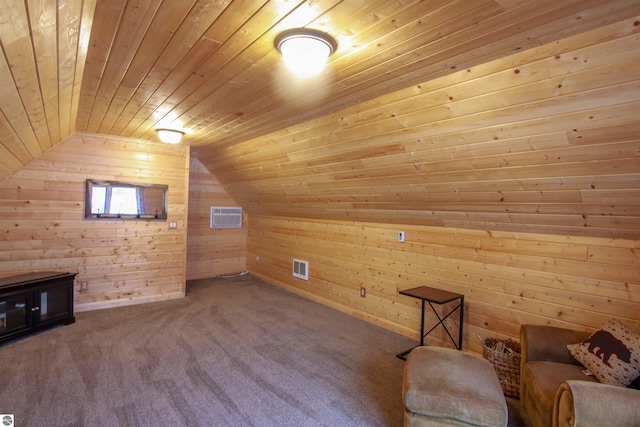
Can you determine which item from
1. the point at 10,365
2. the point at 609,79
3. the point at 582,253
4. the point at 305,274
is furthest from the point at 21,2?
the point at 305,274

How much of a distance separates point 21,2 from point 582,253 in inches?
139

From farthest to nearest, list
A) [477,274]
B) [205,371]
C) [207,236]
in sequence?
[207,236], [477,274], [205,371]

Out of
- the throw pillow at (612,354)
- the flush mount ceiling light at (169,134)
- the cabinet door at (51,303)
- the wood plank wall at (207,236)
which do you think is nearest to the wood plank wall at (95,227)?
the cabinet door at (51,303)

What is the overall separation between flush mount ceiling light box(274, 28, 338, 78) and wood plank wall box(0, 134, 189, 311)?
368 cm

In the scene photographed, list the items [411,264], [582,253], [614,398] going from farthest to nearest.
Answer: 1. [411,264]
2. [582,253]
3. [614,398]

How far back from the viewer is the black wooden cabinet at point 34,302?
351cm

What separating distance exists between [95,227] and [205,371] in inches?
109

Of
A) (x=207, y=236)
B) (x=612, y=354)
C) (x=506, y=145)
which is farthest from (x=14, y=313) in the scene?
(x=612, y=354)

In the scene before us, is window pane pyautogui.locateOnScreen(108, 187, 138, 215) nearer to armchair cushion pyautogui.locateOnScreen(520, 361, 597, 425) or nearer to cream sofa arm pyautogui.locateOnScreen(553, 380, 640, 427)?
armchair cushion pyautogui.locateOnScreen(520, 361, 597, 425)

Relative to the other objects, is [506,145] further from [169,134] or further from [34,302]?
[34,302]

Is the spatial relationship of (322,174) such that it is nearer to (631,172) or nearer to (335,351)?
(335,351)

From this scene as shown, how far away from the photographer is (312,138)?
3486 mm

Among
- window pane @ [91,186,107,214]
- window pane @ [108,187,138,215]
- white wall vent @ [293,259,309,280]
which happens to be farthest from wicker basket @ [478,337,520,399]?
window pane @ [91,186,107,214]

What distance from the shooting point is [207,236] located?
656 cm
